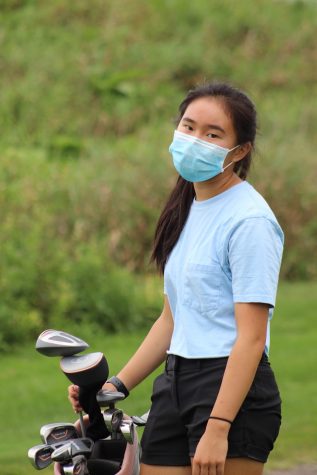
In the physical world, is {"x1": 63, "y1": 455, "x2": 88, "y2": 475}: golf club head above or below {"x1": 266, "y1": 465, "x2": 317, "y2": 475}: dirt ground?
above

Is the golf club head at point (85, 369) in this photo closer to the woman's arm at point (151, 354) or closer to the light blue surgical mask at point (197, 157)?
the woman's arm at point (151, 354)

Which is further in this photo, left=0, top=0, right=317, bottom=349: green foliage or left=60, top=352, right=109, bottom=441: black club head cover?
left=0, top=0, right=317, bottom=349: green foliage

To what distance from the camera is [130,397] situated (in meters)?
9.12

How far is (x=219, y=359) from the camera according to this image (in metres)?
3.70

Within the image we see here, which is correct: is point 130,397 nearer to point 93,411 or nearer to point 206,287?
point 93,411

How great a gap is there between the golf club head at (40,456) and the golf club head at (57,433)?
5 cm

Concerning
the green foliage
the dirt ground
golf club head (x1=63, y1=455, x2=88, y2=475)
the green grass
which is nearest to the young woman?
golf club head (x1=63, y1=455, x2=88, y2=475)

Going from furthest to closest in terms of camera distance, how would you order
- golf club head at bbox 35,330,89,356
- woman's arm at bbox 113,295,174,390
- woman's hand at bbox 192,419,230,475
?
woman's arm at bbox 113,295,174,390
golf club head at bbox 35,330,89,356
woman's hand at bbox 192,419,230,475

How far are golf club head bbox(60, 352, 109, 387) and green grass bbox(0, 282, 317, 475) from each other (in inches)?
127

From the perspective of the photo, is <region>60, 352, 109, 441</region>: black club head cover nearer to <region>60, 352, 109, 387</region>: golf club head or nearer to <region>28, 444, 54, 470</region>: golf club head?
<region>60, 352, 109, 387</region>: golf club head

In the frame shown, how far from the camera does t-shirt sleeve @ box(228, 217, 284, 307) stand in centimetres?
361

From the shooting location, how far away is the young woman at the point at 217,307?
142 inches

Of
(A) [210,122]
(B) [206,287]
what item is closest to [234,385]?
(B) [206,287]

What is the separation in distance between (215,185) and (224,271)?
1.10ft
